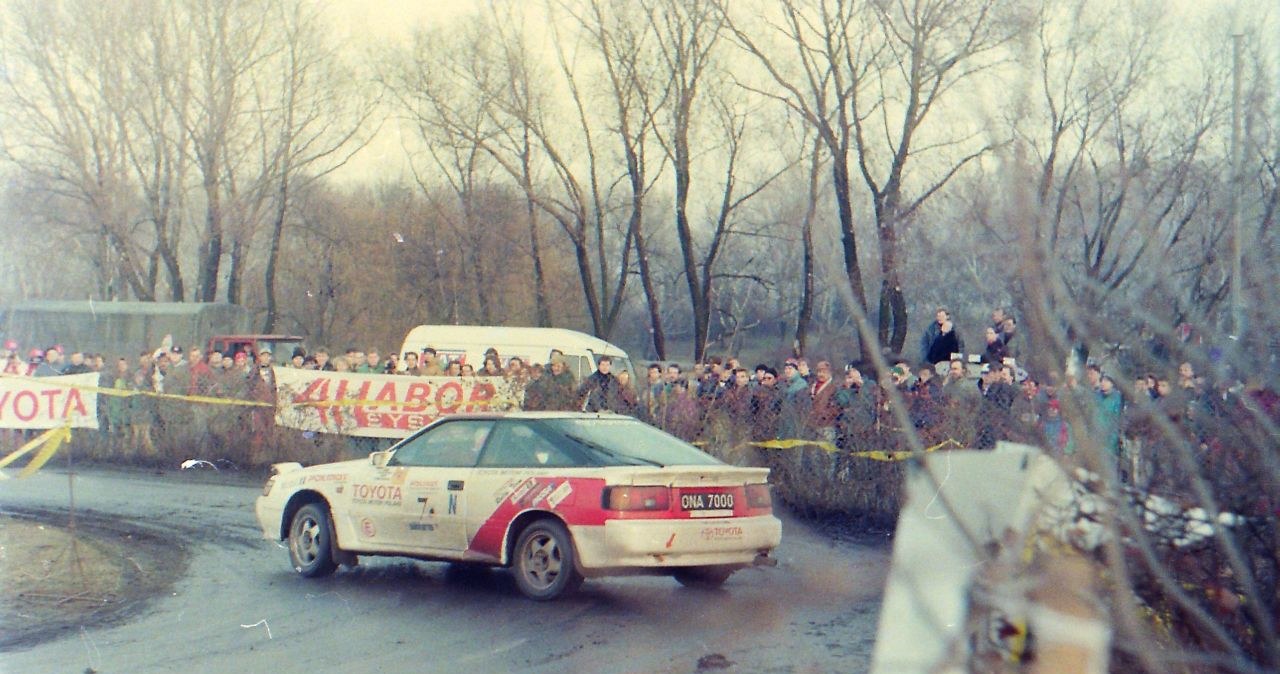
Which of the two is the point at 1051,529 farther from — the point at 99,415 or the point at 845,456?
the point at 99,415

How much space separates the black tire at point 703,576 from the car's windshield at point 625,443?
83 centimetres

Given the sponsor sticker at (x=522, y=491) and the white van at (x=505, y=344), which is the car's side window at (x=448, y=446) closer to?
the sponsor sticker at (x=522, y=491)

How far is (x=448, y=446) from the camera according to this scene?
10.6 m

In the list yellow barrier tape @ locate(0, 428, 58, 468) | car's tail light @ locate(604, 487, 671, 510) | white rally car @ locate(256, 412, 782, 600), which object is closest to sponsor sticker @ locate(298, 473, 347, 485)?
white rally car @ locate(256, 412, 782, 600)

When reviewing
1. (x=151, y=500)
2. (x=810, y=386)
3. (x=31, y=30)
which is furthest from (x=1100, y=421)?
(x=31, y=30)

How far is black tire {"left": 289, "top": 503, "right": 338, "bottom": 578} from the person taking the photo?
10.9 metres

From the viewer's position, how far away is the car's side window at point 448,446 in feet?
34.3

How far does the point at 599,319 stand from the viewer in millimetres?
42750

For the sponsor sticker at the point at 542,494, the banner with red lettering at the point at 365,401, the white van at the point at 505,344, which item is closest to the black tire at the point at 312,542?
the sponsor sticker at the point at 542,494

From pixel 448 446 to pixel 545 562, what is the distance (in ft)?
4.95

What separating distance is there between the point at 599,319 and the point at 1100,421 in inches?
1571

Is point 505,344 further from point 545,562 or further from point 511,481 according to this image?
point 545,562

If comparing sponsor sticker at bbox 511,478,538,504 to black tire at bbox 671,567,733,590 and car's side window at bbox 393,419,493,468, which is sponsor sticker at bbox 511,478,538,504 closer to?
car's side window at bbox 393,419,493,468

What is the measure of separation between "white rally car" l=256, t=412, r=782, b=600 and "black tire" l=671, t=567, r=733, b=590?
0.05ft
